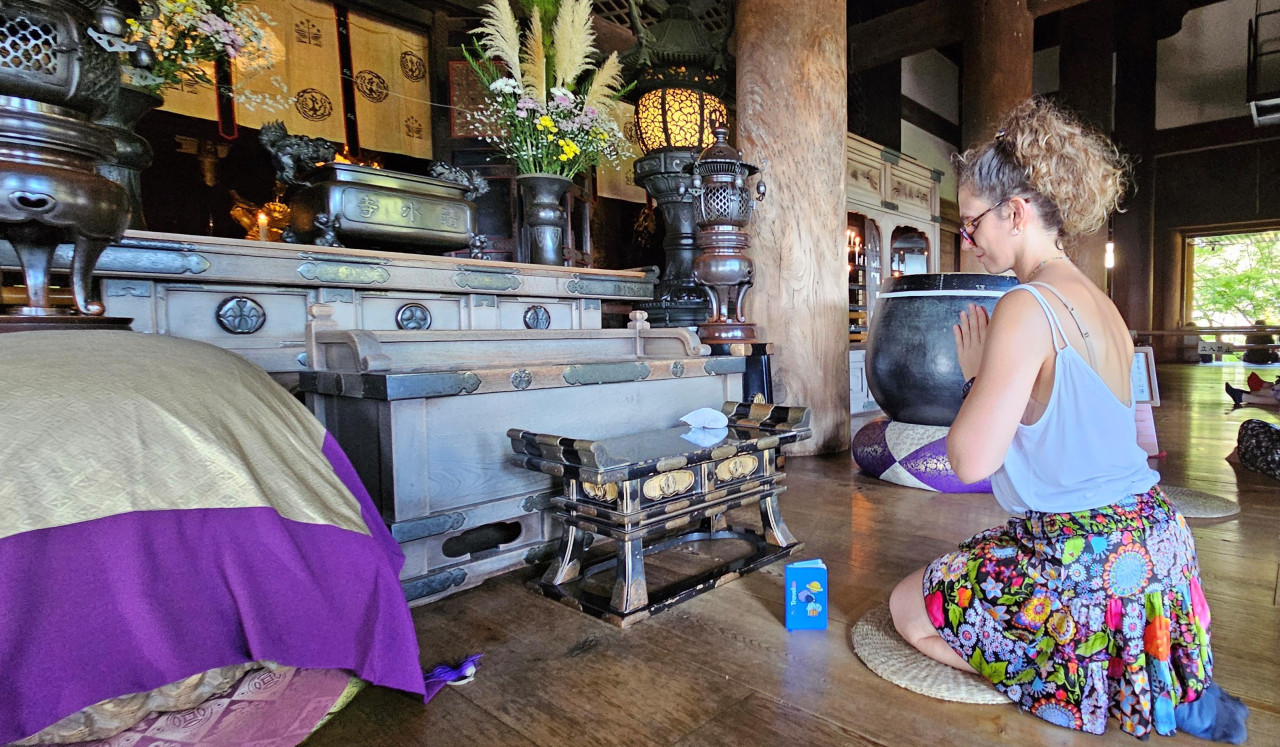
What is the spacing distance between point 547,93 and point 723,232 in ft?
4.40

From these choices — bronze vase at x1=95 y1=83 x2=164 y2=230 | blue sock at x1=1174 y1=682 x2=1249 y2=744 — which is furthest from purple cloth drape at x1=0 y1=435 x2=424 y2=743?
bronze vase at x1=95 y1=83 x2=164 y2=230

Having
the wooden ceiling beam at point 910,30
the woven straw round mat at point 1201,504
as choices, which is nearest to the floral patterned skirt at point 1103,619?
the woven straw round mat at point 1201,504

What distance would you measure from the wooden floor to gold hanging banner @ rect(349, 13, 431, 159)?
3.94 m

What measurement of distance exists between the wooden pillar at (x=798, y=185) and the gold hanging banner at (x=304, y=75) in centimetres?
274

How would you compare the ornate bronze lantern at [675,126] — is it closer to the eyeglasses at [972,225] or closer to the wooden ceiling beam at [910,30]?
the wooden ceiling beam at [910,30]

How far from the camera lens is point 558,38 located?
132 inches

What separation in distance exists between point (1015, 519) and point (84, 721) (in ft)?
4.68

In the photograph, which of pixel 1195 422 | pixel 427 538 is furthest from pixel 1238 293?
pixel 427 538

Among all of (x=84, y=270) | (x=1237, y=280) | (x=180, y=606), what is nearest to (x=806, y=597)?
(x=180, y=606)

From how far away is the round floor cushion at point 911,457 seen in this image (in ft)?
8.45

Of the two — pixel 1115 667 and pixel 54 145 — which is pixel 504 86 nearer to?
pixel 54 145

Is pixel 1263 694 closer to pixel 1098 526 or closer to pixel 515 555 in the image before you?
pixel 1098 526

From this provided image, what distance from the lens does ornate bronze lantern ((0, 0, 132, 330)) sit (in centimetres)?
132

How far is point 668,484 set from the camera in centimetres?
154
